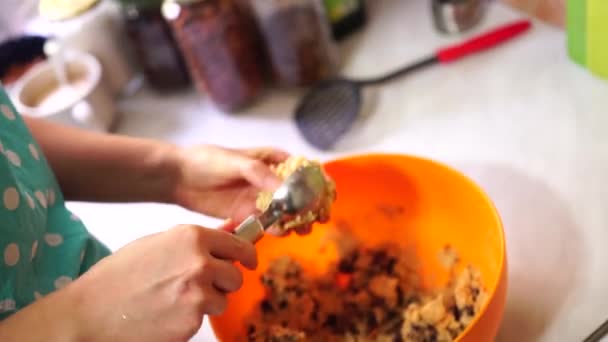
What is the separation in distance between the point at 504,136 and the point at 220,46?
0.34 meters

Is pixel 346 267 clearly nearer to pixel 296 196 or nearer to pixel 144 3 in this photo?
pixel 296 196

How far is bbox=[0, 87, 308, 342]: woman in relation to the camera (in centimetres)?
40

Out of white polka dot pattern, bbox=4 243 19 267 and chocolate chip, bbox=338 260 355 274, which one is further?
chocolate chip, bbox=338 260 355 274

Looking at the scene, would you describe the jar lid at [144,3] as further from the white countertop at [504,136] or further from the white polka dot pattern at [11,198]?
the white polka dot pattern at [11,198]

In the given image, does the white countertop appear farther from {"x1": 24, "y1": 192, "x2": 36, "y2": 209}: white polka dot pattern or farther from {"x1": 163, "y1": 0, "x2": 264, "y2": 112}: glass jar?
{"x1": 24, "y1": 192, "x2": 36, "y2": 209}: white polka dot pattern

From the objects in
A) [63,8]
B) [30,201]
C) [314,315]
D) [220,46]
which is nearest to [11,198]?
[30,201]

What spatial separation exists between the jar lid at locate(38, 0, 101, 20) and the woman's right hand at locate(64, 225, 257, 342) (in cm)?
55

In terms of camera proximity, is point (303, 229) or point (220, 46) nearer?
point (303, 229)

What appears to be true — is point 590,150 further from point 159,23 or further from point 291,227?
point 159,23

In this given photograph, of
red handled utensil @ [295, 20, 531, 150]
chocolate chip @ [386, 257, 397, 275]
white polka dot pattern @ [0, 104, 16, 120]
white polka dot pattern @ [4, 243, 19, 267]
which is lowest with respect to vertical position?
chocolate chip @ [386, 257, 397, 275]

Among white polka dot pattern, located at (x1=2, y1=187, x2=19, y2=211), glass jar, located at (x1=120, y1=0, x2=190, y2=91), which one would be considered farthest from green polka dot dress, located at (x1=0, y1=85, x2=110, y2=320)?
glass jar, located at (x1=120, y1=0, x2=190, y2=91)

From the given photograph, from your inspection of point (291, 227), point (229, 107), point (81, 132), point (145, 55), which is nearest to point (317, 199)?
point (291, 227)

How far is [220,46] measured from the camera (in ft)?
2.56

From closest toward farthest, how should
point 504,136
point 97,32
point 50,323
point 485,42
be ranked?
point 50,323 < point 504,136 < point 485,42 < point 97,32
